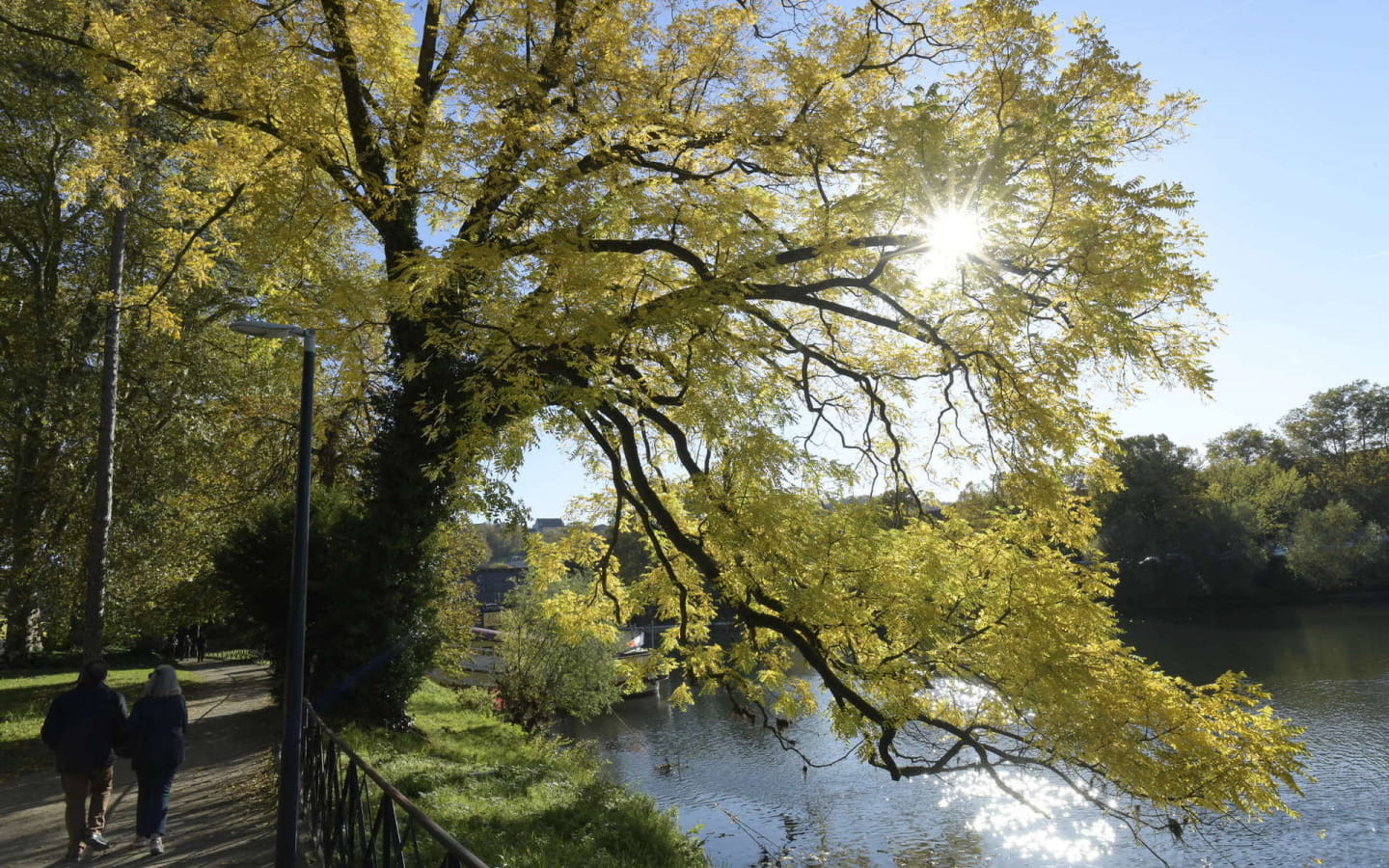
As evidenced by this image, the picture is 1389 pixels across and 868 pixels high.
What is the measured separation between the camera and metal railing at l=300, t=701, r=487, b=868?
13.4 feet

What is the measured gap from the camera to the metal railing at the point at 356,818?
4.08 metres

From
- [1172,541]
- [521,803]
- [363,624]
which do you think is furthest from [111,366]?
[1172,541]

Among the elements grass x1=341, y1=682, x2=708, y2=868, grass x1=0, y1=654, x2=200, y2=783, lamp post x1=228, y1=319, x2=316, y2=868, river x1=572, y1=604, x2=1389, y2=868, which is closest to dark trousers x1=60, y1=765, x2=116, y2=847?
lamp post x1=228, y1=319, x2=316, y2=868

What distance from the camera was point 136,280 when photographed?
17531mm

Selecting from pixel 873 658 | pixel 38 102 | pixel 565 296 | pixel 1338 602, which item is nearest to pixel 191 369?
pixel 38 102

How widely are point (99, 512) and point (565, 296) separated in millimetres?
9315

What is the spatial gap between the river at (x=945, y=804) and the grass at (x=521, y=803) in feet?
10.1

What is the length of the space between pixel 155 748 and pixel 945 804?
48.4 feet

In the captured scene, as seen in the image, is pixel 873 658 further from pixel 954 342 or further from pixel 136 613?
pixel 136 613

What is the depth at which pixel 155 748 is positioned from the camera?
6617 mm

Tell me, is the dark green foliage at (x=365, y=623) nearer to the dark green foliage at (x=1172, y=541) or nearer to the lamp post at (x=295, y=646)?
the lamp post at (x=295, y=646)

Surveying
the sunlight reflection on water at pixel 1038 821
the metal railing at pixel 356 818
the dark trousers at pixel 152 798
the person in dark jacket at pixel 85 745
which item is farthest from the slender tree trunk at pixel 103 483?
the sunlight reflection on water at pixel 1038 821

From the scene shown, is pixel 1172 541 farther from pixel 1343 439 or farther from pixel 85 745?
pixel 85 745

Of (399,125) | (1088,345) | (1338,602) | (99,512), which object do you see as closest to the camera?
(1088,345)
